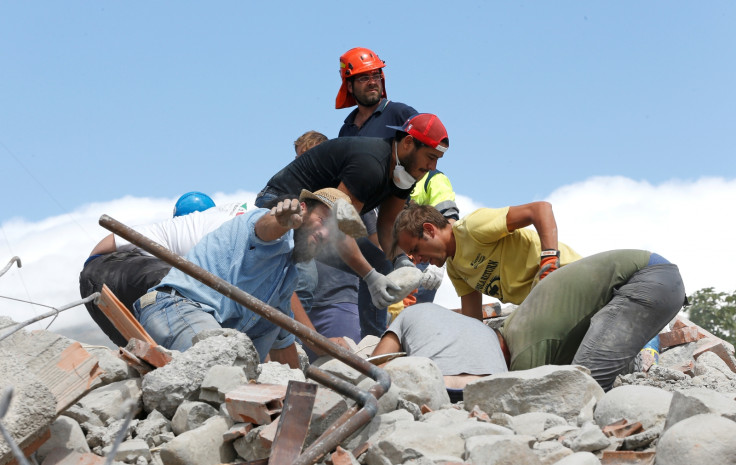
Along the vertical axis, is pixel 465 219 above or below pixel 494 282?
above

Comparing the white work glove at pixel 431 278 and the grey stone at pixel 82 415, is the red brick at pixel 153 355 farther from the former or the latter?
the white work glove at pixel 431 278

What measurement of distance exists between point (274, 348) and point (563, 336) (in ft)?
5.04

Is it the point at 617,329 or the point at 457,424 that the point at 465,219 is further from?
the point at 457,424

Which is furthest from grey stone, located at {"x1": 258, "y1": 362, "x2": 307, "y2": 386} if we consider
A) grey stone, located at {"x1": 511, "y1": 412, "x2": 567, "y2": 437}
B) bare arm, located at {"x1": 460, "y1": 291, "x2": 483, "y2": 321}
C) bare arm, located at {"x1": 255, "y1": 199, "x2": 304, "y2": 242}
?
bare arm, located at {"x1": 460, "y1": 291, "x2": 483, "y2": 321}

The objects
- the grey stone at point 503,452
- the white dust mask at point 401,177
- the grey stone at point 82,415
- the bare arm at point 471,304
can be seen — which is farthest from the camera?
the bare arm at point 471,304

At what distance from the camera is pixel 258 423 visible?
A: 3012 millimetres

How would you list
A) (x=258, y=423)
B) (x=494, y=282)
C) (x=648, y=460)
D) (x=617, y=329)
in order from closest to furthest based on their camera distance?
(x=648, y=460), (x=258, y=423), (x=617, y=329), (x=494, y=282)

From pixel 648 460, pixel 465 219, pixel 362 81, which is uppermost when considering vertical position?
pixel 362 81

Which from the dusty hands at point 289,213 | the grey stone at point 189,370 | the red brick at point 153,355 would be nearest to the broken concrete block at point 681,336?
the dusty hands at point 289,213

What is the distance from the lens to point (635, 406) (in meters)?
3.16

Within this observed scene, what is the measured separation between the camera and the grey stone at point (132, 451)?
296 centimetres

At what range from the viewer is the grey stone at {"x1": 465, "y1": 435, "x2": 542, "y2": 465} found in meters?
2.71

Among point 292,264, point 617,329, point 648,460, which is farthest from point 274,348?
point 648,460

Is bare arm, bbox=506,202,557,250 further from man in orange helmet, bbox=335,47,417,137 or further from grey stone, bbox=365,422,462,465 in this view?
grey stone, bbox=365,422,462,465
